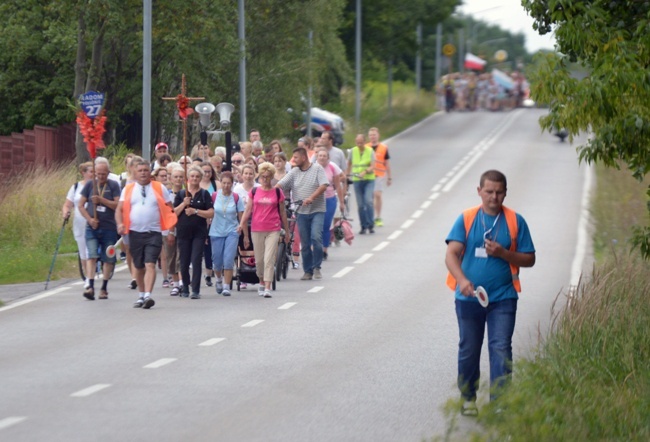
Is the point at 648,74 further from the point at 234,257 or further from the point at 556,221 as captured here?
the point at 556,221

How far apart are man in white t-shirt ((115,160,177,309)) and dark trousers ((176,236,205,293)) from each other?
0.76 m

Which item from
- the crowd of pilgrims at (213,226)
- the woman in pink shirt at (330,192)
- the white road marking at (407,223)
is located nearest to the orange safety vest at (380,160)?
the white road marking at (407,223)

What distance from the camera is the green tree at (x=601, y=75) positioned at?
10469mm

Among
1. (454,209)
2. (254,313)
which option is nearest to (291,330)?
(254,313)

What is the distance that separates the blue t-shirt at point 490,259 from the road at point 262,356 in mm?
951

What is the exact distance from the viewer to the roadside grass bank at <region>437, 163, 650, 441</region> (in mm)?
7371

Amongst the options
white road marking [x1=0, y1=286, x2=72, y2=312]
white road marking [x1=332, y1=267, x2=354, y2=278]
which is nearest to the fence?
white road marking [x1=332, y1=267, x2=354, y2=278]

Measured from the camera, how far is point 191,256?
17.2 meters

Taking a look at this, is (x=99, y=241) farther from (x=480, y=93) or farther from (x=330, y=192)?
(x=480, y=93)

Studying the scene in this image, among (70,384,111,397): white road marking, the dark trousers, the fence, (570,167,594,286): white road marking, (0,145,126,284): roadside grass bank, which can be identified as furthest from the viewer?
the fence

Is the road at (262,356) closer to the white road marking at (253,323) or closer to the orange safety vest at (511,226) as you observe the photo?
the white road marking at (253,323)

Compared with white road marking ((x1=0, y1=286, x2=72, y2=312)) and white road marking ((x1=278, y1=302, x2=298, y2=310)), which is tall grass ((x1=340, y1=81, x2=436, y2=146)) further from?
white road marking ((x1=278, y1=302, x2=298, y2=310))

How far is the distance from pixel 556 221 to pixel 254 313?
14504 mm

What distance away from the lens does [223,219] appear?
1755cm
